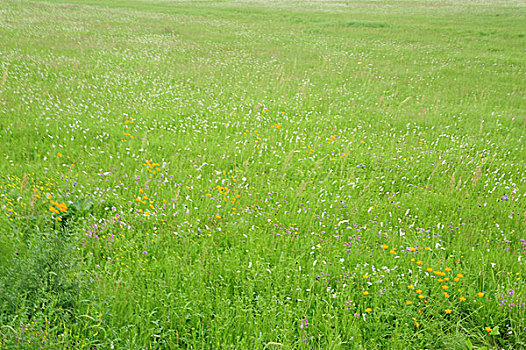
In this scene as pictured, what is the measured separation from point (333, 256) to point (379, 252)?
0.61 meters

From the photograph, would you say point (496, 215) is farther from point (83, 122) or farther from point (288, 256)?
point (83, 122)

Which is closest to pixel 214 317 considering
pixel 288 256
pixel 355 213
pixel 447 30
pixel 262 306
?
pixel 262 306

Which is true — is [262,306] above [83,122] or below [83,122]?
below

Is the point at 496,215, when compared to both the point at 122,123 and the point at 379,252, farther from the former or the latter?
the point at 122,123

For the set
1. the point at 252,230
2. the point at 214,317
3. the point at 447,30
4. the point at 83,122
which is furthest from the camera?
the point at 447,30

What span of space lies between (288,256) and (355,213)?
1456 millimetres

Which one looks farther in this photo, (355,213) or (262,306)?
(355,213)

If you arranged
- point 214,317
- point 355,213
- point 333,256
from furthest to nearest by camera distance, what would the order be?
point 355,213
point 333,256
point 214,317

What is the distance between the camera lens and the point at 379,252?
469 cm

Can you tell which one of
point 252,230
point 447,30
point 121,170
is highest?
point 447,30

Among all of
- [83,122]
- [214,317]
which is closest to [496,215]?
[214,317]

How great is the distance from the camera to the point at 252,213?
17.8ft

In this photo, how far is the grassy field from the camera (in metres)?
3.57

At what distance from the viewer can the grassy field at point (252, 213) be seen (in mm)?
3574
